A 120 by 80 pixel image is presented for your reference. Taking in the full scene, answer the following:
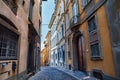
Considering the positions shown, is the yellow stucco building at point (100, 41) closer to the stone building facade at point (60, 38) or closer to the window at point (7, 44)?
the window at point (7, 44)

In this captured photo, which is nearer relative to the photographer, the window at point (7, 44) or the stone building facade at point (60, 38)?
the window at point (7, 44)

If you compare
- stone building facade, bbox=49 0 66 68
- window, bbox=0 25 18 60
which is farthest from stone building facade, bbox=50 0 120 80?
stone building facade, bbox=49 0 66 68

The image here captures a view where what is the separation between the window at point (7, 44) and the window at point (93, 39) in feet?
16.9

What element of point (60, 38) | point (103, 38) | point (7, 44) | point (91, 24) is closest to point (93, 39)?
point (91, 24)

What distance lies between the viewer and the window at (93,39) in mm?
8586

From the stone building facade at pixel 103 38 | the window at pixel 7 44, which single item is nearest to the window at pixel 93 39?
the stone building facade at pixel 103 38

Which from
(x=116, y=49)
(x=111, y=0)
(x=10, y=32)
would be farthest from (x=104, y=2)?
(x=10, y=32)

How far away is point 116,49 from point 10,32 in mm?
4897

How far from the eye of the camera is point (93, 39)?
908 centimetres

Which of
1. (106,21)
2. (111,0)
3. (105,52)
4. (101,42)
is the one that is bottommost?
(105,52)

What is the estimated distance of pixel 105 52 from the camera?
7379 mm

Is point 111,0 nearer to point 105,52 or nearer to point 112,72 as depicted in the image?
point 105,52

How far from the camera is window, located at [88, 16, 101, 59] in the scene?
8.59 m

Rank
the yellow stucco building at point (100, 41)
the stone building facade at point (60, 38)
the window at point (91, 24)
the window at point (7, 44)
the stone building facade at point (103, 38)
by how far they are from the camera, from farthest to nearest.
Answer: the stone building facade at point (60, 38), the window at point (91, 24), the yellow stucco building at point (100, 41), the stone building facade at point (103, 38), the window at point (7, 44)
